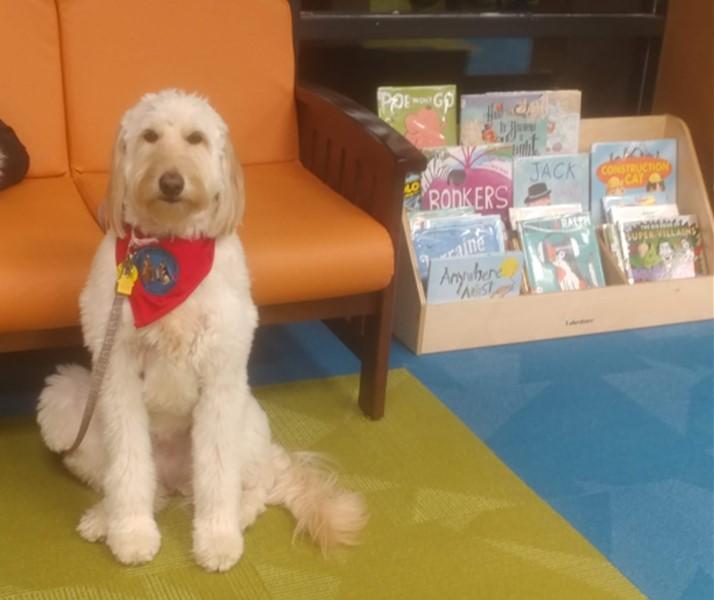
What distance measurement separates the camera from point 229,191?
1647mm

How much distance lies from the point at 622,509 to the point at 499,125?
1.42 meters

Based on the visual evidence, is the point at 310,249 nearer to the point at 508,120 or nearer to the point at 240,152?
the point at 240,152

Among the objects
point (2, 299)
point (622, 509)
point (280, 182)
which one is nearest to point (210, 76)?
point (280, 182)

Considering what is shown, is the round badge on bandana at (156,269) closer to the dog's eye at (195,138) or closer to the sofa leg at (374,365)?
the dog's eye at (195,138)

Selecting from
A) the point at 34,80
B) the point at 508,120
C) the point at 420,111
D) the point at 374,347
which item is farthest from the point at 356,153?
the point at 508,120

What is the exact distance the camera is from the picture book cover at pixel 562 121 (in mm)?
3102

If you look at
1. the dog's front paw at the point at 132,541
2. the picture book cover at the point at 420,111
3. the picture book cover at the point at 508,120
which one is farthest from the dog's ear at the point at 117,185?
the picture book cover at the point at 508,120

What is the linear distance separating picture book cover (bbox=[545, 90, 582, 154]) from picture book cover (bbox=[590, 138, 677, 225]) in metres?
0.09

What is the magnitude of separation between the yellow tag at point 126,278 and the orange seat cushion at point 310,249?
358 millimetres

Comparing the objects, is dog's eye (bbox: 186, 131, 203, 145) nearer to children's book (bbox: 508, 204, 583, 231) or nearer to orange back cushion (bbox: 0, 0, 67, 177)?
orange back cushion (bbox: 0, 0, 67, 177)

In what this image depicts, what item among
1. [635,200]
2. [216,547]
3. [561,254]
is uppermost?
[635,200]

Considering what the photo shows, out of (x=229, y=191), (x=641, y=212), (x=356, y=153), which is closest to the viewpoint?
(x=229, y=191)

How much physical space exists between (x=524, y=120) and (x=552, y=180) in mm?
220

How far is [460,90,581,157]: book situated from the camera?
3039 mm
